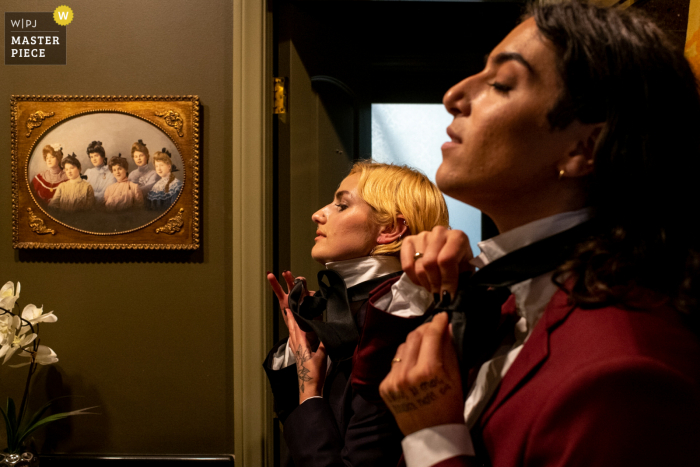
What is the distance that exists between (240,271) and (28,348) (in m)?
0.69

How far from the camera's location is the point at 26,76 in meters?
1.72

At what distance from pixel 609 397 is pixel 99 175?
1666 mm

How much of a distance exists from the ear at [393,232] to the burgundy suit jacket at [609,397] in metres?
0.59

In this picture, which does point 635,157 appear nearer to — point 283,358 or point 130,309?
point 283,358

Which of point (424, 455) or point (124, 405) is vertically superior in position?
point (424, 455)

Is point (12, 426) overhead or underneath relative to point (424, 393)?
underneath

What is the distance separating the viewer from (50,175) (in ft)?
5.59

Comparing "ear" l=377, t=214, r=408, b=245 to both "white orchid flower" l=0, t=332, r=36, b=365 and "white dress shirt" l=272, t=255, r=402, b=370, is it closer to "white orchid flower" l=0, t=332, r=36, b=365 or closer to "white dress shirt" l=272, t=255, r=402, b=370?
"white dress shirt" l=272, t=255, r=402, b=370

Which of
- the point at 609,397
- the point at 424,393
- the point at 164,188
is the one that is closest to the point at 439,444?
the point at 424,393

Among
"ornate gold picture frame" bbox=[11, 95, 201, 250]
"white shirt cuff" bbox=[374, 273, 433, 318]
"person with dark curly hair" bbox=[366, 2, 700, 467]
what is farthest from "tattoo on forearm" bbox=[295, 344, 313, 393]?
"ornate gold picture frame" bbox=[11, 95, 201, 250]

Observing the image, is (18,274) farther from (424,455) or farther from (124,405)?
(424,455)

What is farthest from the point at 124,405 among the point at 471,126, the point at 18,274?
the point at 471,126

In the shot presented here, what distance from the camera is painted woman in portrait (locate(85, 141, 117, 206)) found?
1693mm

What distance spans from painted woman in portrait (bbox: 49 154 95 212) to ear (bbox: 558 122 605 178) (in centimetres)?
156
